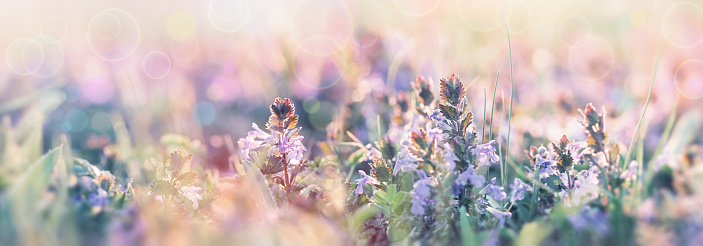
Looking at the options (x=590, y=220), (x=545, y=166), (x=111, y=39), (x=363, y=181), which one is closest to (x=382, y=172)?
(x=363, y=181)

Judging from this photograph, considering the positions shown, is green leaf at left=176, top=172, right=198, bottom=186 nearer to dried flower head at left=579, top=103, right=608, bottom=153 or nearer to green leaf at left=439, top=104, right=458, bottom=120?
green leaf at left=439, top=104, right=458, bottom=120

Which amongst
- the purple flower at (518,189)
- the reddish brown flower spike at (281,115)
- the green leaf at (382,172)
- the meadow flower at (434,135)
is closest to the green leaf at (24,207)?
the reddish brown flower spike at (281,115)

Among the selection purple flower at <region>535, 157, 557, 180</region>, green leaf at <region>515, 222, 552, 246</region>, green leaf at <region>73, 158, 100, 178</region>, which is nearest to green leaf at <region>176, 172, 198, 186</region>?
green leaf at <region>73, 158, 100, 178</region>

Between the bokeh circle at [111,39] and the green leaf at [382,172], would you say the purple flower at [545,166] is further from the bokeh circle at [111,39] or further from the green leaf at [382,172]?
the bokeh circle at [111,39]

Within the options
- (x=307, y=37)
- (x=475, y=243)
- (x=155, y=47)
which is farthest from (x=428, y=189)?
(x=155, y=47)

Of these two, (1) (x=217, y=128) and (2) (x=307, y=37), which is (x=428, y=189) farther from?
(2) (x=307, y=37)

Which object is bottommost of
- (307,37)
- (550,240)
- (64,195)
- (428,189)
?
(550,240)
